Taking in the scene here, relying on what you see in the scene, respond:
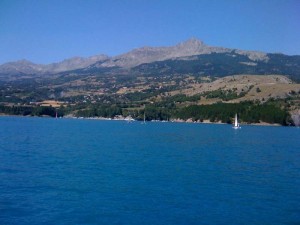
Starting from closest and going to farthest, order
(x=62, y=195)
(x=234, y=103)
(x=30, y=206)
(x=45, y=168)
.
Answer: (x=30, y=206) < (x=62, y=195) < (x=45, y=168) < (x=234, y=103)

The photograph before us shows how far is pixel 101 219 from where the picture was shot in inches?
1053

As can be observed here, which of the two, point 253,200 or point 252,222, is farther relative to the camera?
point 253,200

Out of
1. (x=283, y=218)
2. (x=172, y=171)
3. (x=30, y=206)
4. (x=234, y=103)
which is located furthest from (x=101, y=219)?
(x=234, y=103)

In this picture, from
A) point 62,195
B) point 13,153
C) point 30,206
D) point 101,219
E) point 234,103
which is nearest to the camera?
point 101,219

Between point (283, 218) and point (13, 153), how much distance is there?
129 feet

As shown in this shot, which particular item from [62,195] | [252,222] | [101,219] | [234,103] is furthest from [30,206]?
[234,103]

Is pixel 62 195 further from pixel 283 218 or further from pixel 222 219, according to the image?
pixel 283 218

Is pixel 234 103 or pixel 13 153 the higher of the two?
pixel 234 103

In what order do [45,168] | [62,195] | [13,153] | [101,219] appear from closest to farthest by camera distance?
[101,219] < [62,195] < [45,168] < [13,153]

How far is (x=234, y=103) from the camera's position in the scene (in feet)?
600

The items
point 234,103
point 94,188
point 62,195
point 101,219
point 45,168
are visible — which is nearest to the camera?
point 101,219

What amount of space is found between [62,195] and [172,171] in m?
Result: 15.2

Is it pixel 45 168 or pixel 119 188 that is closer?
pixel 119 188

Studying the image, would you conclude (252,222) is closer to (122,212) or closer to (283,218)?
(283,218)
